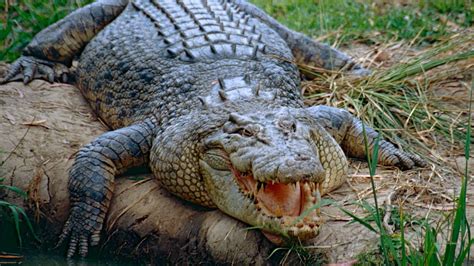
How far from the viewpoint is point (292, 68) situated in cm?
594

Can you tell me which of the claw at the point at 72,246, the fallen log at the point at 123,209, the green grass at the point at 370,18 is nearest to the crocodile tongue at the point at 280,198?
the fallen log at the point at 123,209

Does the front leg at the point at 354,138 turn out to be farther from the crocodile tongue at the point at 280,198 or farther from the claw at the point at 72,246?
the claw at the point at 72,246

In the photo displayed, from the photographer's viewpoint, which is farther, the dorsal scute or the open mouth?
the dorsal scute

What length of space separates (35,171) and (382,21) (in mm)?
4075

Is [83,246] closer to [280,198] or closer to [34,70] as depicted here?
[280,198]

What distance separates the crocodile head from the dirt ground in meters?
0.16

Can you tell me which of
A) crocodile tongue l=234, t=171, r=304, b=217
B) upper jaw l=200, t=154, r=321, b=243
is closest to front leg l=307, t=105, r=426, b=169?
upper jaw l=200, t=154, r=321, b=243

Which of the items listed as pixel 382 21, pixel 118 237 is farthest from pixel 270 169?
pixel 382 21

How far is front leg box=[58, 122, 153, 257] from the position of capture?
4910mm

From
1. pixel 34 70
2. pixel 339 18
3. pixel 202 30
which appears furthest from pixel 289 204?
pixel 339 18

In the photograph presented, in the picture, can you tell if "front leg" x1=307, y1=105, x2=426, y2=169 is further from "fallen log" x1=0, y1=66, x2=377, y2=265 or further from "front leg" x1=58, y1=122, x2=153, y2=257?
"front leg" x1=58, y1=122, x2=153, y2=257

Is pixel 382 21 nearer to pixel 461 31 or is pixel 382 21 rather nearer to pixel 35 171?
pixel 461 31

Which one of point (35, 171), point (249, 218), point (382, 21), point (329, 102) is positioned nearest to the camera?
point (249, 218)

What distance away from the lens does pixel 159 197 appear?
495 centimetres
